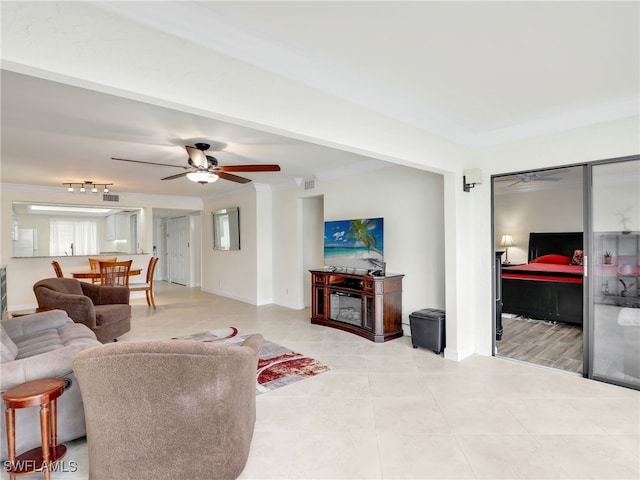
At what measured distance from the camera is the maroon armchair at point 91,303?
3949mm

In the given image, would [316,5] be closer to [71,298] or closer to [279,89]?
[279,89]

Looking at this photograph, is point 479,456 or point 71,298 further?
point 71,298

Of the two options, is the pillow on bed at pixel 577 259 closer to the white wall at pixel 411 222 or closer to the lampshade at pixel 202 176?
the white wall at pixel 411 222

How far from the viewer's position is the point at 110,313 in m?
4.19

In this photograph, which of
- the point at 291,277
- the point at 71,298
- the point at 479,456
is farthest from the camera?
the point at 291,277

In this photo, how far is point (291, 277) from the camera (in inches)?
256

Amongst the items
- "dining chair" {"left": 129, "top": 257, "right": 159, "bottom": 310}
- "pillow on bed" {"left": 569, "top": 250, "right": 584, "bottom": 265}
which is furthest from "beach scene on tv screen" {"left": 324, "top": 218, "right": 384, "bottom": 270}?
"pillow on bed" {"left": 569, "top": 250, "right": 584, "bottom": 265}

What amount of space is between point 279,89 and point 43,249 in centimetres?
763

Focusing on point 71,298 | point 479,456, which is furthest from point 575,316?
point 71,298

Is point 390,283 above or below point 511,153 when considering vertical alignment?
below

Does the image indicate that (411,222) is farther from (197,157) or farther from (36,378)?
(36,378)

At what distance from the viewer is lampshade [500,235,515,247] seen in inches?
279

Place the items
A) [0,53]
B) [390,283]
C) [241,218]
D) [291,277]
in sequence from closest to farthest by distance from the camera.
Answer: [0,53] → [390,283] → [291,277] → [241,218]

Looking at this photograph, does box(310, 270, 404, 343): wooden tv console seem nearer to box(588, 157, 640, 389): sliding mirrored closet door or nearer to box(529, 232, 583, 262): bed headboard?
box(588, 157, 640, 389): sliding mirrored closet door
